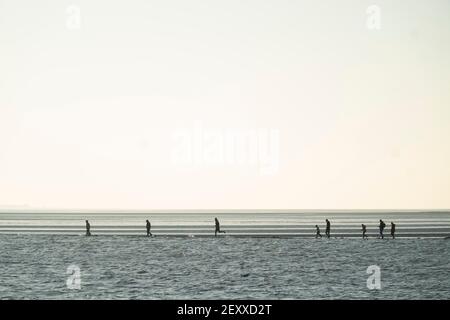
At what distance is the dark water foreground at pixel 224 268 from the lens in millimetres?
27078

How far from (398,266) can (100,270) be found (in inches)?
818

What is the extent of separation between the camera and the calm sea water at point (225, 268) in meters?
27.1

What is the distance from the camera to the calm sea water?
88.9 ft

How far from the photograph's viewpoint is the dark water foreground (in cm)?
2708

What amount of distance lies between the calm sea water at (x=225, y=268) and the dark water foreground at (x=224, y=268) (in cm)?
6

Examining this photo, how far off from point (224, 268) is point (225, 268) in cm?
7

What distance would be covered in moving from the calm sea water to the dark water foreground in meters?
0.06

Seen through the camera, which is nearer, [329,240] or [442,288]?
[442,288]

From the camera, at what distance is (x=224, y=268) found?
35.9 metres
